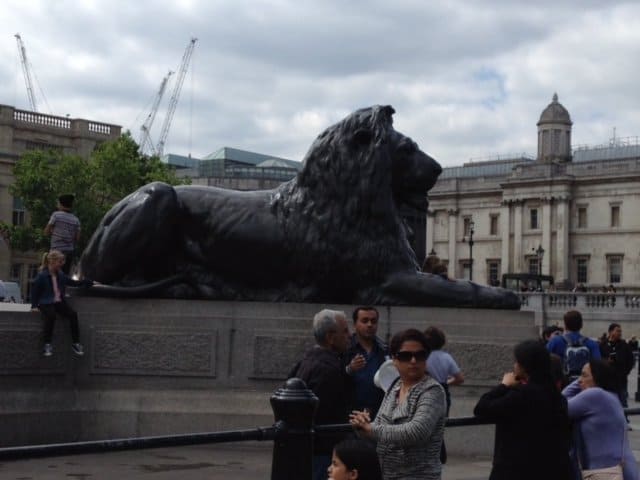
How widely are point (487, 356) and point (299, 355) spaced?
183cm

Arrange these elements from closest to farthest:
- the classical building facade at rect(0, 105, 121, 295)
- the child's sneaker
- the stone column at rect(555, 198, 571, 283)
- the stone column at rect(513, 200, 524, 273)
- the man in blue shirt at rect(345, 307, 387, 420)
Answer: the man in blue shirt at rect(345, 307, 387, 420) < the child's sneaker < the classical building facade at rect(0, 105, 121, 295) < the stone column at rect(555, 198, 571, 283) < the stone column at rect(513, 200, 524, 273)

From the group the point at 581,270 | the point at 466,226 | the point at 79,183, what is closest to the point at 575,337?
the point at 79,183

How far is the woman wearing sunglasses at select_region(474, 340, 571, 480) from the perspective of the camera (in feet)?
18.9

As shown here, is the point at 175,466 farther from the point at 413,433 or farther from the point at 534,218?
the point at 534,218

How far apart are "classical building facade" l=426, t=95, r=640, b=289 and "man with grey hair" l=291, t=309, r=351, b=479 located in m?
80.6

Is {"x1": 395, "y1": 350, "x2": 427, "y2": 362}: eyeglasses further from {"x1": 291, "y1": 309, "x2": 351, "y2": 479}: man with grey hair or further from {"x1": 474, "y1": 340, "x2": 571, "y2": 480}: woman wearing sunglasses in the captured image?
{"x1": 291, "y1": 309, "x2": 351, "y2": 479}: man with grey hair

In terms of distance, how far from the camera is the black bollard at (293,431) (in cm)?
562

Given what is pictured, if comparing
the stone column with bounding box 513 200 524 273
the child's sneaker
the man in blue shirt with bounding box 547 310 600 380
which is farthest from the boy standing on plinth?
the stone column with bounding box 513 200 524 273

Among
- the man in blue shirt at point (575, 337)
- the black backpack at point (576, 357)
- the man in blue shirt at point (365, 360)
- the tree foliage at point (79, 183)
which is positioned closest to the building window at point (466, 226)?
the tree foliage at point (79, 183)

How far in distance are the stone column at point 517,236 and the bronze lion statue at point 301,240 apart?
86.0m

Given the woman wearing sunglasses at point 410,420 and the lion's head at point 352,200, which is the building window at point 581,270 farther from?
the woman wearing sunglasses at point 410,420

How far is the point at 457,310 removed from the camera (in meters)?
10.9

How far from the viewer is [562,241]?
93.4 metres

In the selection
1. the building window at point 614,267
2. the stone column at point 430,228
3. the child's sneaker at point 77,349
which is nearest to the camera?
the child's sneaker at point 77,349
